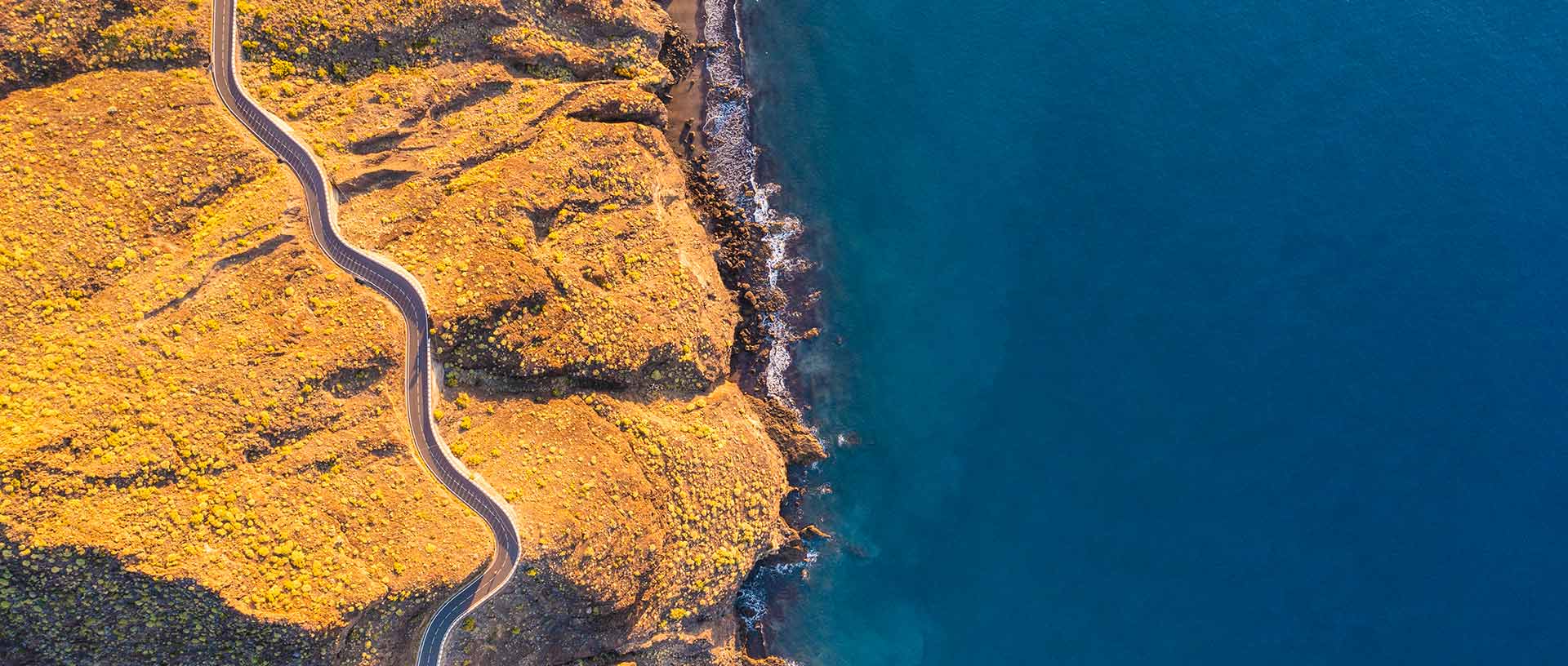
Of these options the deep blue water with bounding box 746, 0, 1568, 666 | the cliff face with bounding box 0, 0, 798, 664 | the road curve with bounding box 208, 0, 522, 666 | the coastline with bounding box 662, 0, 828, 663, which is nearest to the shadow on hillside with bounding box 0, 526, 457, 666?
the cliff face with bounding box 0, 0, 798, 664

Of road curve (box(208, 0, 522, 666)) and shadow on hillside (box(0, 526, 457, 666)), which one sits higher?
road curve (box(208, 0, 522, 666))

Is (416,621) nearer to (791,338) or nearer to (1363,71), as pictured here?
(791,338)

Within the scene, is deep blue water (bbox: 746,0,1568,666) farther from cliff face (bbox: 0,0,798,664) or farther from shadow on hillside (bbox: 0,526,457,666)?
shadow on hillside (bbox: 0,526,457,666)

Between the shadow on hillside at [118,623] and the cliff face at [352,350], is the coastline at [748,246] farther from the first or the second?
the shadow on hillside at [118,623]

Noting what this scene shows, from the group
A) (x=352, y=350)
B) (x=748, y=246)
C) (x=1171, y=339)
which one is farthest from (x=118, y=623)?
(x=1171, y=339)

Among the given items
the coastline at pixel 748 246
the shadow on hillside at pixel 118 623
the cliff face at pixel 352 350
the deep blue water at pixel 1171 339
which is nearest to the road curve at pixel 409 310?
the cliff face at pixel 352 350

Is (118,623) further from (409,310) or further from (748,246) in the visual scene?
(748,246)
